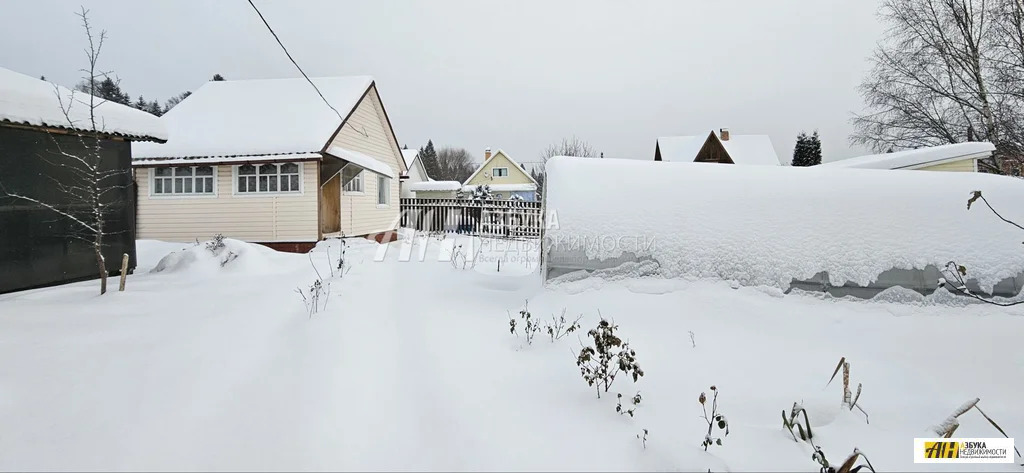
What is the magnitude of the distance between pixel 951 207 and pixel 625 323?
11.5 ft

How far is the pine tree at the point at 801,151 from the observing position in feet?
115

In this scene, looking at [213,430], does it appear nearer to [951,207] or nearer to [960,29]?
[951,207]

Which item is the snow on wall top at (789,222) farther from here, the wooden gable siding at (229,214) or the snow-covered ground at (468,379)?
the wooden gable siding at (229,214)

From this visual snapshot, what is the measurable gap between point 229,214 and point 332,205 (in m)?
2.54

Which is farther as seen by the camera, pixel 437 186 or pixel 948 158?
pixel 437 186

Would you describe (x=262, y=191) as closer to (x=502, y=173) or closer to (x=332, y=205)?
(x=332, y=205)

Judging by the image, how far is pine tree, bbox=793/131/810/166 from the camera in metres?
34.9

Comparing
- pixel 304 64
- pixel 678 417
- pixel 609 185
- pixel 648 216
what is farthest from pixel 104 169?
pixel 678 417

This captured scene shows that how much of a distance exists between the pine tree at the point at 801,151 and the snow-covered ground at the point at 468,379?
38.5 m

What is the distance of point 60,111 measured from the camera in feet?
17.1

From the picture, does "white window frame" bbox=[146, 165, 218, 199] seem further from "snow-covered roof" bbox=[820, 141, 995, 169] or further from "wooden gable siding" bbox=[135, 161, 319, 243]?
"snow-covered roof" bbox=[820, 141, 995, 169]

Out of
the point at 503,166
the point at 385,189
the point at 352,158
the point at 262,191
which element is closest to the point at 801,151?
the point at 503,166

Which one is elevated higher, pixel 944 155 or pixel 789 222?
pixel 944 155

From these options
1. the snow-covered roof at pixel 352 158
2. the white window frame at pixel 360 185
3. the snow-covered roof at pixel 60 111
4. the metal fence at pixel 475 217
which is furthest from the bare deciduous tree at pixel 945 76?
the snow-covered roof at pixel 60 111
